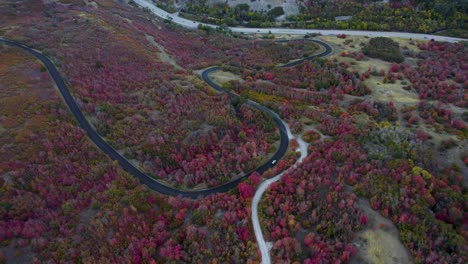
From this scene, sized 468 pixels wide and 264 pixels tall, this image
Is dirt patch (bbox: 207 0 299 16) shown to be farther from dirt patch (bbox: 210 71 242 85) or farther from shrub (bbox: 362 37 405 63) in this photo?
dirt patch (bbox: 210 71 242 85)

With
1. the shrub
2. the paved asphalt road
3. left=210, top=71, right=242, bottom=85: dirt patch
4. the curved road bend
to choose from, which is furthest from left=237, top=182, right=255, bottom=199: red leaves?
the paved asphalt road

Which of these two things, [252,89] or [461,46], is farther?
[461,46]

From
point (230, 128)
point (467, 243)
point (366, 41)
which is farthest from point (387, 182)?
point (366, 41)

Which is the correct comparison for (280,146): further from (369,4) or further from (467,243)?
(369,4)

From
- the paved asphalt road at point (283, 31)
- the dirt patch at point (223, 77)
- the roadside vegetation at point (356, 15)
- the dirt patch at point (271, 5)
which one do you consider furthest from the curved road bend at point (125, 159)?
the dirt patch at point (271, 5)

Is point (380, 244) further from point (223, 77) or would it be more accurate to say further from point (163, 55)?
point (163, 55)

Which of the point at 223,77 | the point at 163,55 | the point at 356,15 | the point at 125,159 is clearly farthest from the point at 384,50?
the point at 125,159

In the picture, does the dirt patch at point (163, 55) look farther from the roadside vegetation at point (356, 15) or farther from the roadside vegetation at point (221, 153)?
the roadside vegetation at point (356, 15)

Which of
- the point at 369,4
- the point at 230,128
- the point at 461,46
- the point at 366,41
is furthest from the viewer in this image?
the point at 369,4
